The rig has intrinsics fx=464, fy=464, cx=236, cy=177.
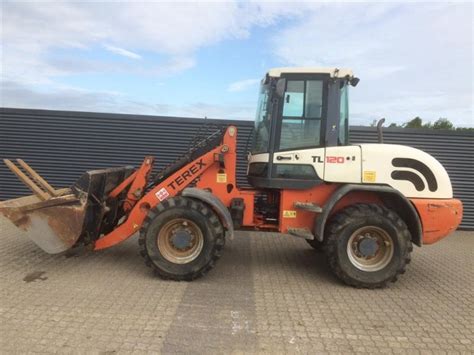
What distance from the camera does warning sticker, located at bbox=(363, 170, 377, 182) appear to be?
5852 mm

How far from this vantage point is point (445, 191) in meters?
5.99

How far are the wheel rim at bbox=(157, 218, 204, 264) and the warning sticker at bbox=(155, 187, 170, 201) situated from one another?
0.50m

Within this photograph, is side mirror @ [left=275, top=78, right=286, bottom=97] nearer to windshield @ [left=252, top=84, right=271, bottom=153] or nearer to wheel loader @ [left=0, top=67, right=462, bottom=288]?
wheel loader @ [left=0, top=67, right=462, bottom=288]

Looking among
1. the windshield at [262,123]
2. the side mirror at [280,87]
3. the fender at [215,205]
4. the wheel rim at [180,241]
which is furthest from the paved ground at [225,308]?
the side mirror at [280,87]

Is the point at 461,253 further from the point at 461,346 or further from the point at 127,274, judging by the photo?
the point at 127,274

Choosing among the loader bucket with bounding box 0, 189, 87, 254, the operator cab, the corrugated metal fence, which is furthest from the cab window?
the corrugated metal fence

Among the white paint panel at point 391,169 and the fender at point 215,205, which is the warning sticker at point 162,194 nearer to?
the fender at point 215,205

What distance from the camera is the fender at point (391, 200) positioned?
573 cm

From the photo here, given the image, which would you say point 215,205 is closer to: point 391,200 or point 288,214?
point 288,214

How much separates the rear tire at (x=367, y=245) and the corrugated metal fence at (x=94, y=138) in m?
4.50

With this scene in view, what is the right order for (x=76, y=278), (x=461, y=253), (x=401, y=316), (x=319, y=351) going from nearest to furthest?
(x=319, y=351) → (x=401, y=316) → (x=76, y=278) → (x=461, y=253)

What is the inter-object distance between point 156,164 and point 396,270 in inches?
228

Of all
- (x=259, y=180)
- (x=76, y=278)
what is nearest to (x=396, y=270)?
(x=259, y=180)

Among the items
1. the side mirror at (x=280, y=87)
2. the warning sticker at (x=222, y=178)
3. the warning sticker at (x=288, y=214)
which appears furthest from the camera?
the warning sticker at (x=222, y=178)
